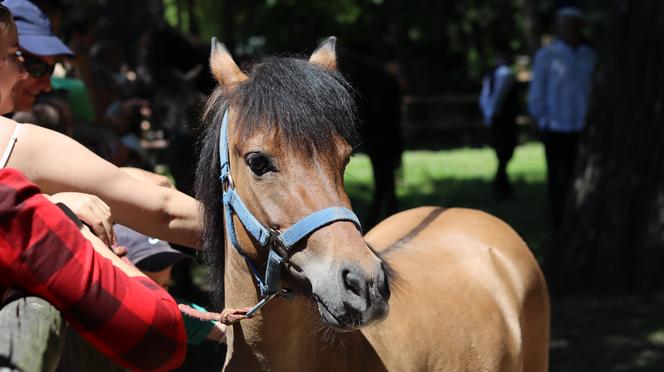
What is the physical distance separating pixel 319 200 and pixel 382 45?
22042mm

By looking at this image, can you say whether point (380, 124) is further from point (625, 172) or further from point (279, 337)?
point (279, 337)

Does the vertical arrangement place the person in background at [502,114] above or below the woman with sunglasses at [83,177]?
below

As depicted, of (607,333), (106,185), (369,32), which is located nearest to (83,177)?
(106,185)

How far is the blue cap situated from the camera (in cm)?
309

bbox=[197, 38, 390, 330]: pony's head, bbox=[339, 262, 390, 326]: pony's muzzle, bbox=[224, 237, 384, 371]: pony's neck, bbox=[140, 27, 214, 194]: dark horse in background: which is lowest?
bbox=[140, 27, 214, 194]: dark horse in background

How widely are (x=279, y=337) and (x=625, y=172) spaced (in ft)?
17.5

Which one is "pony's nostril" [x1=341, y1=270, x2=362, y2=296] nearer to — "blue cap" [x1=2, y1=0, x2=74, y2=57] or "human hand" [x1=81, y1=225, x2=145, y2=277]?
"human hand" [x1=81, y1=225, x2=145, y2=277]

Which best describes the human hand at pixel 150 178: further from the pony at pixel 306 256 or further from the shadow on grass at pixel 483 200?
the shadow on grass at pixel 483 200

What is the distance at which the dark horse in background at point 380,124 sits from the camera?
10672mm

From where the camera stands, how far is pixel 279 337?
2.62 metres

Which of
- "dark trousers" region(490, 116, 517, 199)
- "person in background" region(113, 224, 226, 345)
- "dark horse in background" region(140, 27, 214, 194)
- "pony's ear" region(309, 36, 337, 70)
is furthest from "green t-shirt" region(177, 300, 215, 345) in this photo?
"dark trousers" region(490, 116, 517, 199)

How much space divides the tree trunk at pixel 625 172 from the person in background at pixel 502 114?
5.35m

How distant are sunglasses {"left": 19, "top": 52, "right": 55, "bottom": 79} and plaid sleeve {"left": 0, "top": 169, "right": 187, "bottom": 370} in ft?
4.89

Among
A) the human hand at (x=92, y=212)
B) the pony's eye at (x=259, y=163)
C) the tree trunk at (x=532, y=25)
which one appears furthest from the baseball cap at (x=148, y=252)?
the tree trunk at (x=532, y=25)
